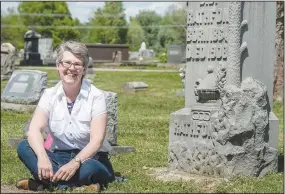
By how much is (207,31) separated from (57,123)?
211 cm

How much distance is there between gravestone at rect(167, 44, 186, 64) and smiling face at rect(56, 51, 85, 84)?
102 ft

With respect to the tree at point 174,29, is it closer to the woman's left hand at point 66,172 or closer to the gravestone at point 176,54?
the gravestone at point 176,54

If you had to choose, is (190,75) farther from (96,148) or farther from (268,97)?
(96,148)

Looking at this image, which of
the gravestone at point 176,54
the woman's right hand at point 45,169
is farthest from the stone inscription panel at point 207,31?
the gravestone at point 176,54

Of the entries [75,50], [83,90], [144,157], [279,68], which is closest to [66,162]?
[83,90]

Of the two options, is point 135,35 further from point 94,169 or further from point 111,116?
point 94,169

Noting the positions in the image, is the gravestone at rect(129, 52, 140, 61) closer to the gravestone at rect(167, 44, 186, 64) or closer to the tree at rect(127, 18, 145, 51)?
the tree at rect(127, 18, 145, 51)

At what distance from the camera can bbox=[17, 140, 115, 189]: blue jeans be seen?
4453mm

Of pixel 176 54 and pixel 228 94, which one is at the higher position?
pixel 228 94

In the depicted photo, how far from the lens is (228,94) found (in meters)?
5.57

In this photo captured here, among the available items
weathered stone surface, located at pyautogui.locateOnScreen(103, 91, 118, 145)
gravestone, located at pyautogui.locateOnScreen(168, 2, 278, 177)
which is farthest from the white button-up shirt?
weathered stone surface, located at pyautogui.locateOnScreen(103, 91, 118, 145)

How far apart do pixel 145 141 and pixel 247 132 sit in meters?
2.82

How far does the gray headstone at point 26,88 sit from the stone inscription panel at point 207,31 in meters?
6.62

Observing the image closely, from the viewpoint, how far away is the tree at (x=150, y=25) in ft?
139
